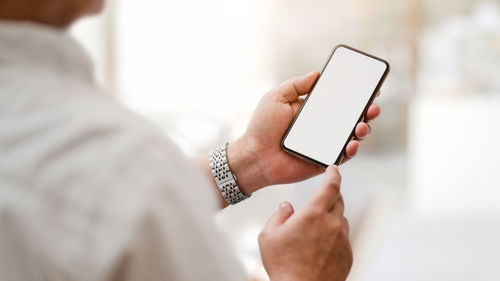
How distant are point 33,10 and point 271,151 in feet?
1.24

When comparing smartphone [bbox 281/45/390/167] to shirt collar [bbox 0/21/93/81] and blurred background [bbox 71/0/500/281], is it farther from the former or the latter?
blurred background [bbox 71/0/500/281]

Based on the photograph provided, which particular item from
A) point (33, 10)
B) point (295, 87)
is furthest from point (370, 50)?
point (33, 10)

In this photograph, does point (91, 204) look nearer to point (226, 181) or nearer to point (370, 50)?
point (226, 181)

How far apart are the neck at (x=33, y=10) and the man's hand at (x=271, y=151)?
355 mm

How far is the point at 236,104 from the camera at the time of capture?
2.47m

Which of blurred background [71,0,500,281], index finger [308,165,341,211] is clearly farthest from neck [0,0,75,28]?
blurred background [71,0,500,281]

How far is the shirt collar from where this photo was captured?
0.27 meters

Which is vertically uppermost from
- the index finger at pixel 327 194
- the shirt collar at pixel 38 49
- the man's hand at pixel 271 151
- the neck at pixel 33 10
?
the neck at pixel 33 10

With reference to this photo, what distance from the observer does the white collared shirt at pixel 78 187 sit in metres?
0.25

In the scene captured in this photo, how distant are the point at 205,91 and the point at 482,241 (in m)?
1.43

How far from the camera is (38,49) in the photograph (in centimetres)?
27

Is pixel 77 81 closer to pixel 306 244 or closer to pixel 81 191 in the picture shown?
pixel 81 191

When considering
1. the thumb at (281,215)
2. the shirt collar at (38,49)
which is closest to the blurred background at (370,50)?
the thumb at (281,215)

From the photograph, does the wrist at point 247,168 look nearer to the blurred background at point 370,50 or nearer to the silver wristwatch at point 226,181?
the silver wristwatch at point 226,181
